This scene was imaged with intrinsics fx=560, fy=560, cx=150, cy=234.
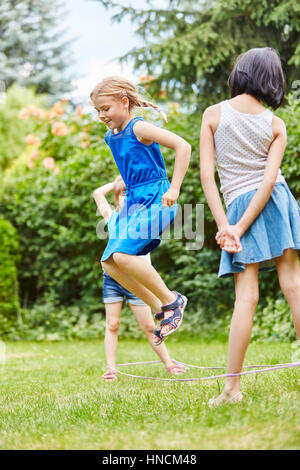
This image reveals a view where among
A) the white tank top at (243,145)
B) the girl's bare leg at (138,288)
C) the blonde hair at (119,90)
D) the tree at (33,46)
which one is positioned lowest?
the girl's bare leg at (138,288)

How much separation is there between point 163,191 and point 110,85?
0.70 m

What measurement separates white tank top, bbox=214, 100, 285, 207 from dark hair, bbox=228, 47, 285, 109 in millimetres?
90

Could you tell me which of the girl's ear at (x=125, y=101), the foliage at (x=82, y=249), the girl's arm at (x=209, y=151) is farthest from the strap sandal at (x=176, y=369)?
the foliage at (x=82, y=249)

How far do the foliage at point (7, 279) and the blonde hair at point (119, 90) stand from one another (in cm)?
494

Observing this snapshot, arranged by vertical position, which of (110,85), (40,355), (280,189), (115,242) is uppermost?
(110,85)

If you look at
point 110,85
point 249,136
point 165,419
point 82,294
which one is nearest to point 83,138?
point 82,294

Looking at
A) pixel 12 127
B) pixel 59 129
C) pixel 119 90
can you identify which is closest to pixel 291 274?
pixel 119 90

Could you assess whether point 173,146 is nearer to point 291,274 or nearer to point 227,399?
point 291,274

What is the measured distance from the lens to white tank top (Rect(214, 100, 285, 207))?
2680mm

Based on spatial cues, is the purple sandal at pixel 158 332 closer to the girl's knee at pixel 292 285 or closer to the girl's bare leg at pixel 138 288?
the girl's bare leg at pixel 138 288

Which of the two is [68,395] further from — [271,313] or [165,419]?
[271,313]

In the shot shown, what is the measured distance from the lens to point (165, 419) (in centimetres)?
233

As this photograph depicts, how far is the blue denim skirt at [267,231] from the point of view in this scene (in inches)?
101

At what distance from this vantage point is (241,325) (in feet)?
8.46
